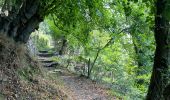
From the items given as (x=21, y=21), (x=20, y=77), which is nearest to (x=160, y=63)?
(x=20, y=77)

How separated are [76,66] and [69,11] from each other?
11.1 metres

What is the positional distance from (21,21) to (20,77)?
215 cm

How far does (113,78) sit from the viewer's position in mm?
21406

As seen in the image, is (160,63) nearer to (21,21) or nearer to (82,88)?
(21,21)

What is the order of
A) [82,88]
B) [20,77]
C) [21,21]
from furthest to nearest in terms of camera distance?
1. [82,88]
2. [21,21]
3. [20,77]

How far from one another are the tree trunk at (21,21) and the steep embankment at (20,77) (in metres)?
0.34

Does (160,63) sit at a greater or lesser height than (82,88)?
greater

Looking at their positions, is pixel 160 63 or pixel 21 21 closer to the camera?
pixel 160 63

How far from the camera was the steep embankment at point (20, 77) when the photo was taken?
918 cm

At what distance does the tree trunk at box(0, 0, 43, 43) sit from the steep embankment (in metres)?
0.34

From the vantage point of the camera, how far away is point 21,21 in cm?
1098

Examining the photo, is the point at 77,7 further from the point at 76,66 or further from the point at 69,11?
the point at 76,66

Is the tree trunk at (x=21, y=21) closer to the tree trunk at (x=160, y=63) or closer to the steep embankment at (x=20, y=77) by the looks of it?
the steep embankment at (x=20, y=77)

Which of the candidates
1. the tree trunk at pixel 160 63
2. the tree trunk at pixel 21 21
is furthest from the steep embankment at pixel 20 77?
the tree trunk at pixel 160 63
